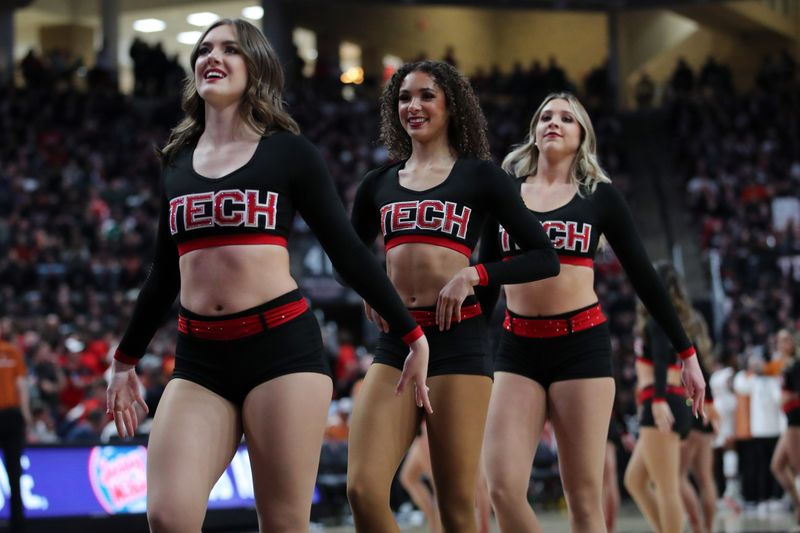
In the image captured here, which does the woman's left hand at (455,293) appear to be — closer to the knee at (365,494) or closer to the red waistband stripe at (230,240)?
the knee at (365,494)

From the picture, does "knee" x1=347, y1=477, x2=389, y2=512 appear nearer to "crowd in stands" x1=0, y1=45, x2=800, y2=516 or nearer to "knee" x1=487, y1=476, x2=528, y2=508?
"knee" x1=487, y1=476, x2=528, y2=508

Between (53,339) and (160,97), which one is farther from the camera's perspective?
(160,97)

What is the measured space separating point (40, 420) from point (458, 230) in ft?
30.0

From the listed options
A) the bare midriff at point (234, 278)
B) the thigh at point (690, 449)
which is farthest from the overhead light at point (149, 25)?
the bare midriff at point (234, 278)

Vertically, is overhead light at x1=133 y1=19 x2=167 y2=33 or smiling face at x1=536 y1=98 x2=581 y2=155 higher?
overhead light at x1=133 y1=19 x2=167 y2=33

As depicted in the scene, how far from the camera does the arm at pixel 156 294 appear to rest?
4.29 meters

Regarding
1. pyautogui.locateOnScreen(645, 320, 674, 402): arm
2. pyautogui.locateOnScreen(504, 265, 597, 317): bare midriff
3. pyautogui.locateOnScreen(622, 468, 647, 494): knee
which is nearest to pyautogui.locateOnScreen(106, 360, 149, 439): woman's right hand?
pyautogui.locateOnScreen(504, 265, 597, 317): bare midriff

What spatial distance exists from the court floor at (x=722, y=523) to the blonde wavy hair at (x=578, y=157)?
18.8ft

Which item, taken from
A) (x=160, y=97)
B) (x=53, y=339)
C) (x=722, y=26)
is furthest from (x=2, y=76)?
(x=722, y=26)

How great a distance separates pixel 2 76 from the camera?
27859 millimetres

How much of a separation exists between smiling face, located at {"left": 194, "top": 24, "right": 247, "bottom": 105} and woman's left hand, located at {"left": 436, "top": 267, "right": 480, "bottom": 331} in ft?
3.74

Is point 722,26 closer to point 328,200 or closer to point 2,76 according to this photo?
point 2,76

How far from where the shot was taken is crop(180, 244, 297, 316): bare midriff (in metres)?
3.99

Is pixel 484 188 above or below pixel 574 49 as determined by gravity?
below
